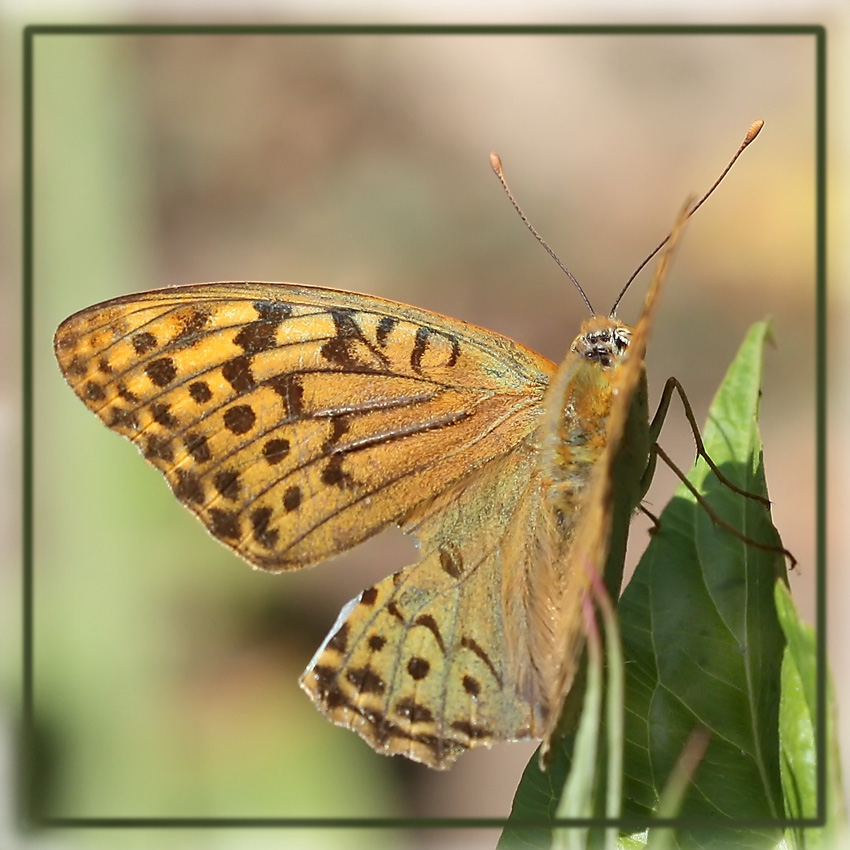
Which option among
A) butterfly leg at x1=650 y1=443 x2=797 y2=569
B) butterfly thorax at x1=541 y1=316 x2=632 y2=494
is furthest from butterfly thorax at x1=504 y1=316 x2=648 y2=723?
butterfly leg at x1=650 y1=443 x2=797 y2=569

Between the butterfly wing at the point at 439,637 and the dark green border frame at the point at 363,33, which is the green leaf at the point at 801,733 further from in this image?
the butterfly wing at the point at 439,637

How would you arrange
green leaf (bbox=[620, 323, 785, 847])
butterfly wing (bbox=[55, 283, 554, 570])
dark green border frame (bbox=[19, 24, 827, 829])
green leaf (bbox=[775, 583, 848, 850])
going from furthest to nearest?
1. butterfly wing (bbox=[55, 283, 554, 570])
2. dark green border frame (bbox=[19, 24, 827, 829])
3. green leaf (bbox=[620, 323, 785, 847])
4. green leaf (bbox=[775, 583, 848, 850])

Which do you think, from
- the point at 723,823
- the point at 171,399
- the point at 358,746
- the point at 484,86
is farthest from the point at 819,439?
the point at 484,86

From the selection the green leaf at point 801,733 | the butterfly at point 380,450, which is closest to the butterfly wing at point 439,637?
the butterfly at point 380,450

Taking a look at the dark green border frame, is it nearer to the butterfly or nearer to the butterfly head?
the butterfly

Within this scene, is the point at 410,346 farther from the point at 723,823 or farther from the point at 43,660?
the point at 43,660

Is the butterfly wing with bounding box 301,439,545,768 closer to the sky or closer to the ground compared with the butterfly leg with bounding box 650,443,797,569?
closer to the ground
